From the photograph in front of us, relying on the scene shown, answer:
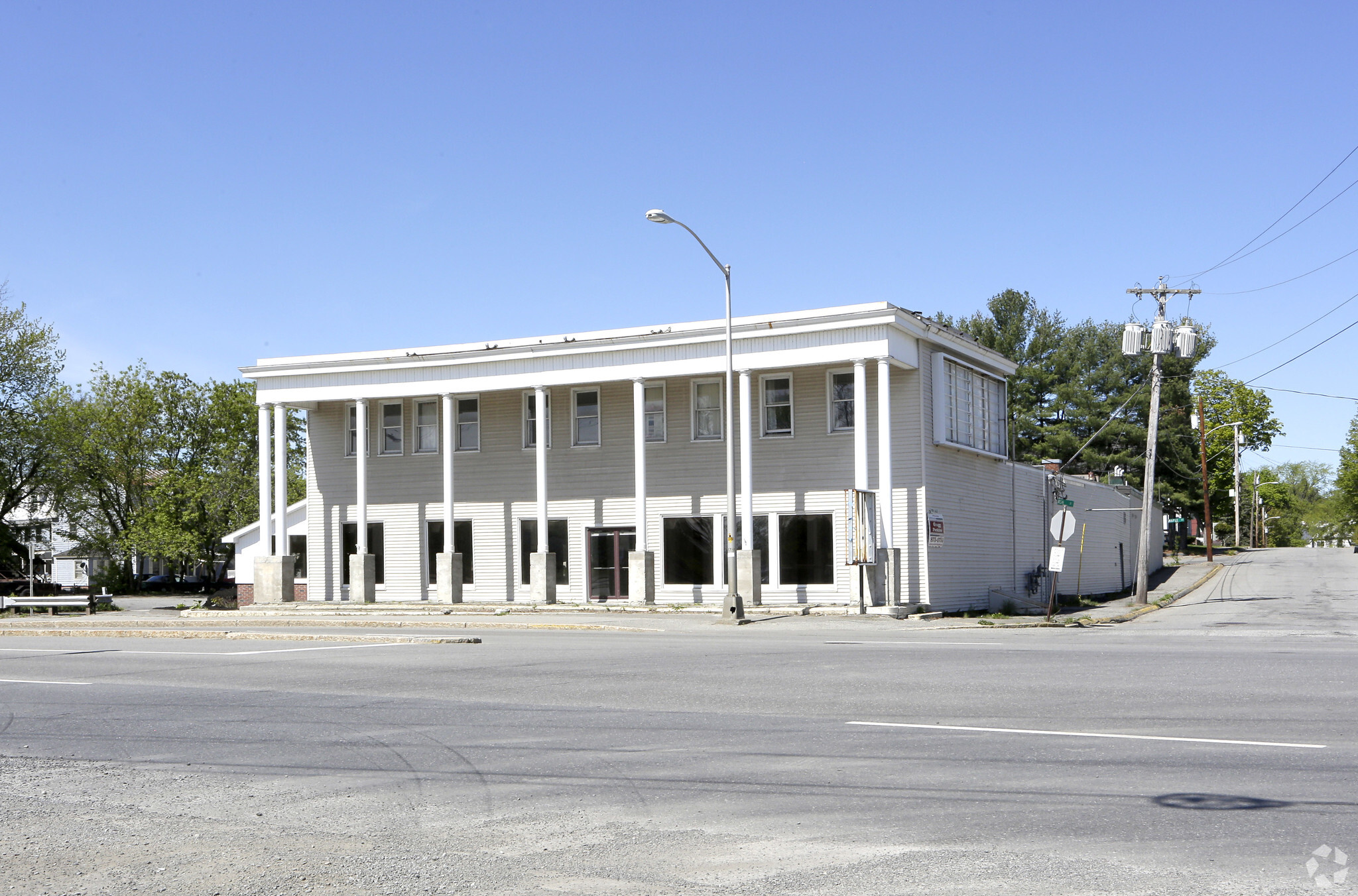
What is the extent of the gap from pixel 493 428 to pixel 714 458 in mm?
7271

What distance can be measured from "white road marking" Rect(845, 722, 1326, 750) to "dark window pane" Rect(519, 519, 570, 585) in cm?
2548

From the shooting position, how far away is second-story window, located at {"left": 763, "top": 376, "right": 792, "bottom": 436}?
32.3m

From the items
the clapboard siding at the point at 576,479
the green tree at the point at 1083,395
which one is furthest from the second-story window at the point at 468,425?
the green tree at the point at 1083,395

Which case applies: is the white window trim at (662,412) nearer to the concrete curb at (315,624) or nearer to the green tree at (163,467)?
the concrete curb at (315,624)

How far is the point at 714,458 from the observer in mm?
33125

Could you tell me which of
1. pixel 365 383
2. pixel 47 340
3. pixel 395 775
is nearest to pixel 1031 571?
pixel 365 383

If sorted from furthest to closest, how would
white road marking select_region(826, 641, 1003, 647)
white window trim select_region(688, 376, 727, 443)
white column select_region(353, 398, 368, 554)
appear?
white column select_region(353, 398, 368, 554)
white window trim select_region(688, 376, 727, 443)
white road marking select_region(826, 641, 1003, 647)

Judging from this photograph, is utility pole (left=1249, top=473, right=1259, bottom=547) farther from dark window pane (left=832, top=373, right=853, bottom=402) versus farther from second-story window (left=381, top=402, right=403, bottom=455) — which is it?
second-story window (left=381, top=402, right=403, bottom=455)

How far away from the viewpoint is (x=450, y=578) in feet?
112

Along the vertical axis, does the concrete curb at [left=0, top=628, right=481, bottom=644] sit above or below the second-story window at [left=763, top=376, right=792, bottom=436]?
below

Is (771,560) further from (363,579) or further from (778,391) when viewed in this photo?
(363,579)

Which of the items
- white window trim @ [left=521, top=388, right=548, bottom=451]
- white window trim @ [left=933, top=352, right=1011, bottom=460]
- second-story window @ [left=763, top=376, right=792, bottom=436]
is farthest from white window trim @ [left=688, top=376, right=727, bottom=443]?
white window trim @ [left=933, top=352, right=1011, bottom=460]

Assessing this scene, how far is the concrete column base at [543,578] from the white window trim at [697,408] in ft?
16.8

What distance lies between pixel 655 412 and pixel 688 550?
398cm
